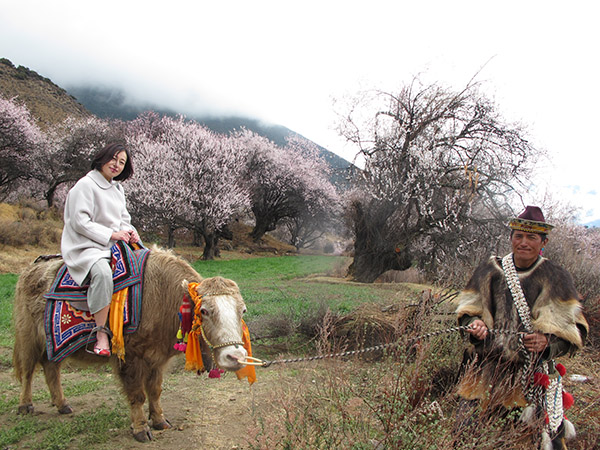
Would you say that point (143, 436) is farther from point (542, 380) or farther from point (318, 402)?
point (542, 380)

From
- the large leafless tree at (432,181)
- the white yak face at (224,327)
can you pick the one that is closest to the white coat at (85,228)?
the white yak face at (224,327)

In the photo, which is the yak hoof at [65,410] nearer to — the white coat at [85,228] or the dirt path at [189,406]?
the dirt path at [189,406]

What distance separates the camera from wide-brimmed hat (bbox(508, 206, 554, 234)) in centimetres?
278

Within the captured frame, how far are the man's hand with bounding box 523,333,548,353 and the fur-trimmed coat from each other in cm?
4

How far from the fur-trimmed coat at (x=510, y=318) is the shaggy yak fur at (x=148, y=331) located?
1.73 meters

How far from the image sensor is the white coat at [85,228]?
11.0ft

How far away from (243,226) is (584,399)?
35187 millimetres

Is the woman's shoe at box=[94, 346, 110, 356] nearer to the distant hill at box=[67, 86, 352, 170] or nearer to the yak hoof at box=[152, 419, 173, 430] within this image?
the yak hoof at box=[152, 419, 173, 430]

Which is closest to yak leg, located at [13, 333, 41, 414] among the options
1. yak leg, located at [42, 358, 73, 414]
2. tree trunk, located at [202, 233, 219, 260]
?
yak leg, located at [42, 358, 73, 414]

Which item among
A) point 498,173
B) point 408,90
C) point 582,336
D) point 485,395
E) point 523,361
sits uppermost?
point 408,90

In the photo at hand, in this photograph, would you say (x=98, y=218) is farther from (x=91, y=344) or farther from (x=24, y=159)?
(x=24, y=159)

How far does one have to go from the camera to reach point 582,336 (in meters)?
2.71

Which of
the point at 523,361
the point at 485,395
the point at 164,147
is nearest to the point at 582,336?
the point at 523,361

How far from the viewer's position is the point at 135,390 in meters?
3.40
